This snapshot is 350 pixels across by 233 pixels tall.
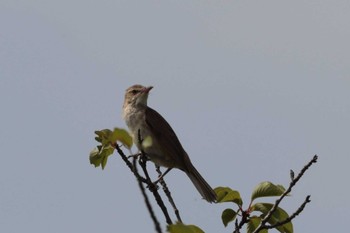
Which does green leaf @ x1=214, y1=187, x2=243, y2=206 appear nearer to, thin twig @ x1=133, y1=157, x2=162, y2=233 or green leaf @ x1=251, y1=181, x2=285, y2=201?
green leaf @ x1=251, y1=181, x2=285, y2=201

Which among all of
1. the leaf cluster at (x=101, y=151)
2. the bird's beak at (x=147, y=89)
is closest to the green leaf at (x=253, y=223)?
the leaf cluster at (x=101, y=151)

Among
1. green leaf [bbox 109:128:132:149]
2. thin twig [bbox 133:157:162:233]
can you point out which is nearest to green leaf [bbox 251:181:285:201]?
thin twig [bbox 133:157:162:233]

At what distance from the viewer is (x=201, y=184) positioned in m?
8.91

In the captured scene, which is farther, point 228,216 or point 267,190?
point 267,190

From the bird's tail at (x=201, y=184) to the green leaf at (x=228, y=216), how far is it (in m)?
1.80

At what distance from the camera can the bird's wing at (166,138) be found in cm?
950

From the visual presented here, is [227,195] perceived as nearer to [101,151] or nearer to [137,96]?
[101,151]

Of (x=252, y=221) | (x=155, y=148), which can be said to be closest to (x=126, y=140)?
(x=252, y=221)

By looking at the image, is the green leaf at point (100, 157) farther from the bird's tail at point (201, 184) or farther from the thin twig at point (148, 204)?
the thin twig at point (148, 204)

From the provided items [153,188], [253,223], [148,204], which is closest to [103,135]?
[153,188]

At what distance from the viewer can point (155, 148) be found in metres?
9.53

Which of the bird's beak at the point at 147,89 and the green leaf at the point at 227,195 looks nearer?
the green leaf at the point at 227,195

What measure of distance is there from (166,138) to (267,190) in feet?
11.5

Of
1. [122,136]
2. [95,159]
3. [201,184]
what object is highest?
[201,184]
